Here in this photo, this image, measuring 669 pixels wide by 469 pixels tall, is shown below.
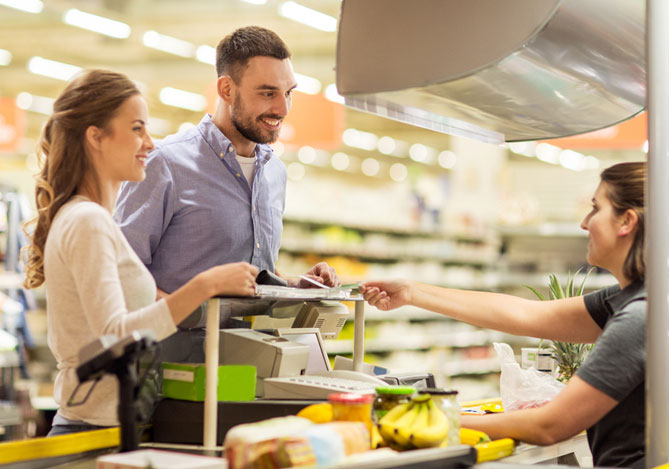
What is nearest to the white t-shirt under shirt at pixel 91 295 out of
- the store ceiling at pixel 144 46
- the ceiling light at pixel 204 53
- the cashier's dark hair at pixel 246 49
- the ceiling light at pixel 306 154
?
the cashier's dark hair at pixel 246 49

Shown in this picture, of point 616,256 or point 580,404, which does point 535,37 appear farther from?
point 580,404

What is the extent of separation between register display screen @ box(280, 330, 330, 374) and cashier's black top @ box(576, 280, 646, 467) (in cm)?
83

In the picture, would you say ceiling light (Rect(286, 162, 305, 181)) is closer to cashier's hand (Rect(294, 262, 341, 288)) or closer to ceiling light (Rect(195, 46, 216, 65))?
ceiling light (Rect(195, 46, 216, 65))

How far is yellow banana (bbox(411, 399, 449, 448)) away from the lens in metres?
1.84

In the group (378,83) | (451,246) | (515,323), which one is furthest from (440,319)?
(378,83)

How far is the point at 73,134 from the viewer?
210 centimetres

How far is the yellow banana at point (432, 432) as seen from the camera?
184 cm

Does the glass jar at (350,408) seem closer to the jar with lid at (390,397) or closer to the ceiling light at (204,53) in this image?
the jar with lid at (390,397)

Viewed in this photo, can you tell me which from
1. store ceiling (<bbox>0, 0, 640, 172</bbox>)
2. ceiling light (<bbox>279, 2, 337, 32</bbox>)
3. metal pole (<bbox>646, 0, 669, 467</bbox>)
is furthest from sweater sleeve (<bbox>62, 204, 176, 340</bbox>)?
store ceiling (<bbox>0, 0, 640, 172</bbox>)

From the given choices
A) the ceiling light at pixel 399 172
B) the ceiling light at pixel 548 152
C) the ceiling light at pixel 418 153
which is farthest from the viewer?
the ceiling light at pixel 399 172

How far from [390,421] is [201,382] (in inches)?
20.5

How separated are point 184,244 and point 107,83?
0.84 meters

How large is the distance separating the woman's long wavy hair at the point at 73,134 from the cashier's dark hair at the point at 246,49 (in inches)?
36.5

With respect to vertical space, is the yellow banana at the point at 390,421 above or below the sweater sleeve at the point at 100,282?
below
